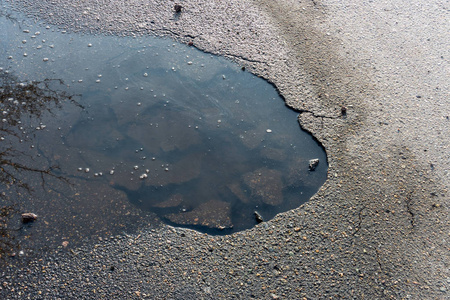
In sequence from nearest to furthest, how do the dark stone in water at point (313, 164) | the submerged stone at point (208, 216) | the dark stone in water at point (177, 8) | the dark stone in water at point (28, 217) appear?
the dark stone in water at point (28, 217)
the submerged stone at point (208, 216)
the dark stone in water at point (313, 164)
the dark stone in water at point (177, 8)

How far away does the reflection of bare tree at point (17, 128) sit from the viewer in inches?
125

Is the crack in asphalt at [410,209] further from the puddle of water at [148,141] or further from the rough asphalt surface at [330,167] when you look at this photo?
the puddle of water at [148,141]

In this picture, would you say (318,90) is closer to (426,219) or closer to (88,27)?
(426,219)

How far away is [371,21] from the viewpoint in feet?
17.9

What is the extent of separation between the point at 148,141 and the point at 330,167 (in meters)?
1.97

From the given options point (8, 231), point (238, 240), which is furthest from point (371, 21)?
point (8, 231)

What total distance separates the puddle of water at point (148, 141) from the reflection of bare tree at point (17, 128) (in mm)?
24

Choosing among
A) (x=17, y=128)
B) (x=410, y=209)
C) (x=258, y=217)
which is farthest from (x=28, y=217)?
(x=410, y=209)

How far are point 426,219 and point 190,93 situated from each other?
9.50 feet

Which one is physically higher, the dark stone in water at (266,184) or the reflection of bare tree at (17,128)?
the dark stone in water at (266,184)

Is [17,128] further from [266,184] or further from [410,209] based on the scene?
[410,209]

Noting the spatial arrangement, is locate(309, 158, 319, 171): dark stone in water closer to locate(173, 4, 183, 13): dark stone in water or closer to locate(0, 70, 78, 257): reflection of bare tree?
locate(0, 70, 78, 257): reflection of bare tree

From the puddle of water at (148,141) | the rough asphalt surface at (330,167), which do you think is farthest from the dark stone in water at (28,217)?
the rough asphalt surface at (330,167)

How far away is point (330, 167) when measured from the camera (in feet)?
11.8
